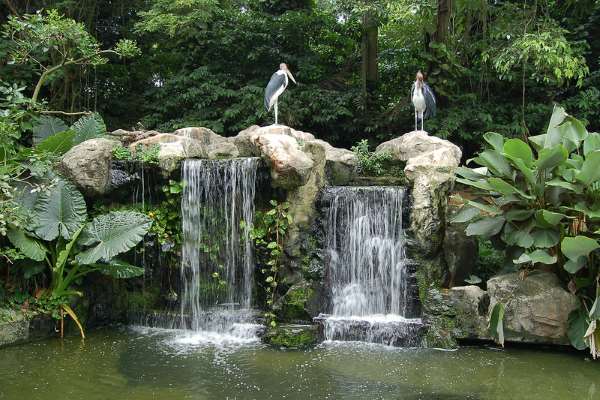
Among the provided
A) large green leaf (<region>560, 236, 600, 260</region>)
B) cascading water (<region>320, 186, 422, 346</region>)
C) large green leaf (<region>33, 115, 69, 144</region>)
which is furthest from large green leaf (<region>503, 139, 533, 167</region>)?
large green leaf (<region>33, 115, 69, 144</region>)

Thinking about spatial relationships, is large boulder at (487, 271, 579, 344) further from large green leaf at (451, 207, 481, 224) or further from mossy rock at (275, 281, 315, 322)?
mossy rock at (275, 281, 315, 322)

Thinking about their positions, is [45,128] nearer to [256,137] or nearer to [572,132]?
[256,137]

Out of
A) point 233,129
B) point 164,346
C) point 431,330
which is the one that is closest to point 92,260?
point 164,346

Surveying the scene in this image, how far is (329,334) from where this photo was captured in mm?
6504

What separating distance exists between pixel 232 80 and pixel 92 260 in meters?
6.42

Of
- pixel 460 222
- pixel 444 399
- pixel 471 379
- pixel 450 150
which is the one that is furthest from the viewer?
pixel 450 150

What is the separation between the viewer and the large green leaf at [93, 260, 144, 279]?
681cm

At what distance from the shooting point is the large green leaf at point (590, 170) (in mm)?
5625

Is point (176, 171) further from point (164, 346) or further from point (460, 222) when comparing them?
point (460, 222)

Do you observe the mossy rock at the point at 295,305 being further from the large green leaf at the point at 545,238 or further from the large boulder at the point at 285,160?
the large green leaf at the point at 545,238

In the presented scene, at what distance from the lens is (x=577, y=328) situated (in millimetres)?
5797

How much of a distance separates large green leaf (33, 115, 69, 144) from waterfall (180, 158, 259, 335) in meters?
2.10

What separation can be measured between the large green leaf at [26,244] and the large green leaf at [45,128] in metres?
1.94

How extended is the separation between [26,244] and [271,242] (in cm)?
272
